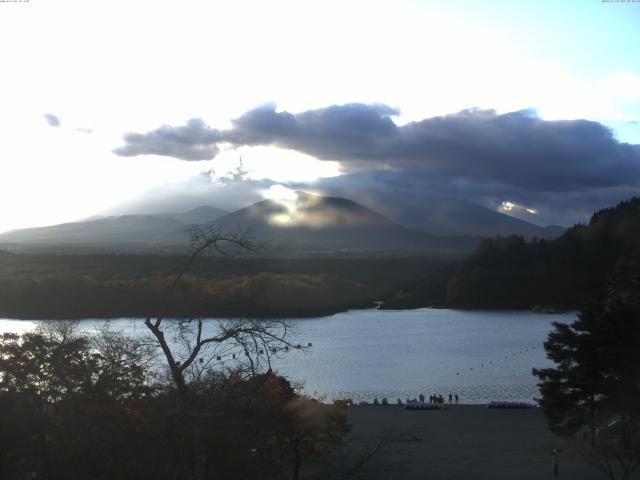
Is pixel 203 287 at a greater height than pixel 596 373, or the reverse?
pixel 203 287

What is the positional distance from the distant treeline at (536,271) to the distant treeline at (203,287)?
4.38 metres

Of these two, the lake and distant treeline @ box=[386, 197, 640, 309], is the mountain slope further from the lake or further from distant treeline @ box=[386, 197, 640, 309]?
the lake

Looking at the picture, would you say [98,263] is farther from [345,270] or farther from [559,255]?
Answer: [559,255]

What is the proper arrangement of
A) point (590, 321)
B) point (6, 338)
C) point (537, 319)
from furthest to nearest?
point (537, 319)
point (590, 321)
point (6, 338)

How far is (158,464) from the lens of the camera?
13.8 ft

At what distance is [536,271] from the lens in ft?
186

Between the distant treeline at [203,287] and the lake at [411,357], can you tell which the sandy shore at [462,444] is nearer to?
the lake at [411,357]

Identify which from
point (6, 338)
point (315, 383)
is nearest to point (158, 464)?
point (6, 338)

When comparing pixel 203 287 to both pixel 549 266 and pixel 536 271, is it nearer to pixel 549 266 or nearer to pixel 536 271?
pixel 536 271

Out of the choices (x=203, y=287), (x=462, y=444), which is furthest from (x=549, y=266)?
(x=462, y=444)

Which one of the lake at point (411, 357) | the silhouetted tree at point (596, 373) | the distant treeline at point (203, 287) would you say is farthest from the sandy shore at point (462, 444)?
the distant treeline at point (203, 287)

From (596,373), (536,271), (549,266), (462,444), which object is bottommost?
(462,444)

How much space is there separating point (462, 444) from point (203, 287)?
36.4 feet

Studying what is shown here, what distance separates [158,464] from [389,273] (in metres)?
61.8
